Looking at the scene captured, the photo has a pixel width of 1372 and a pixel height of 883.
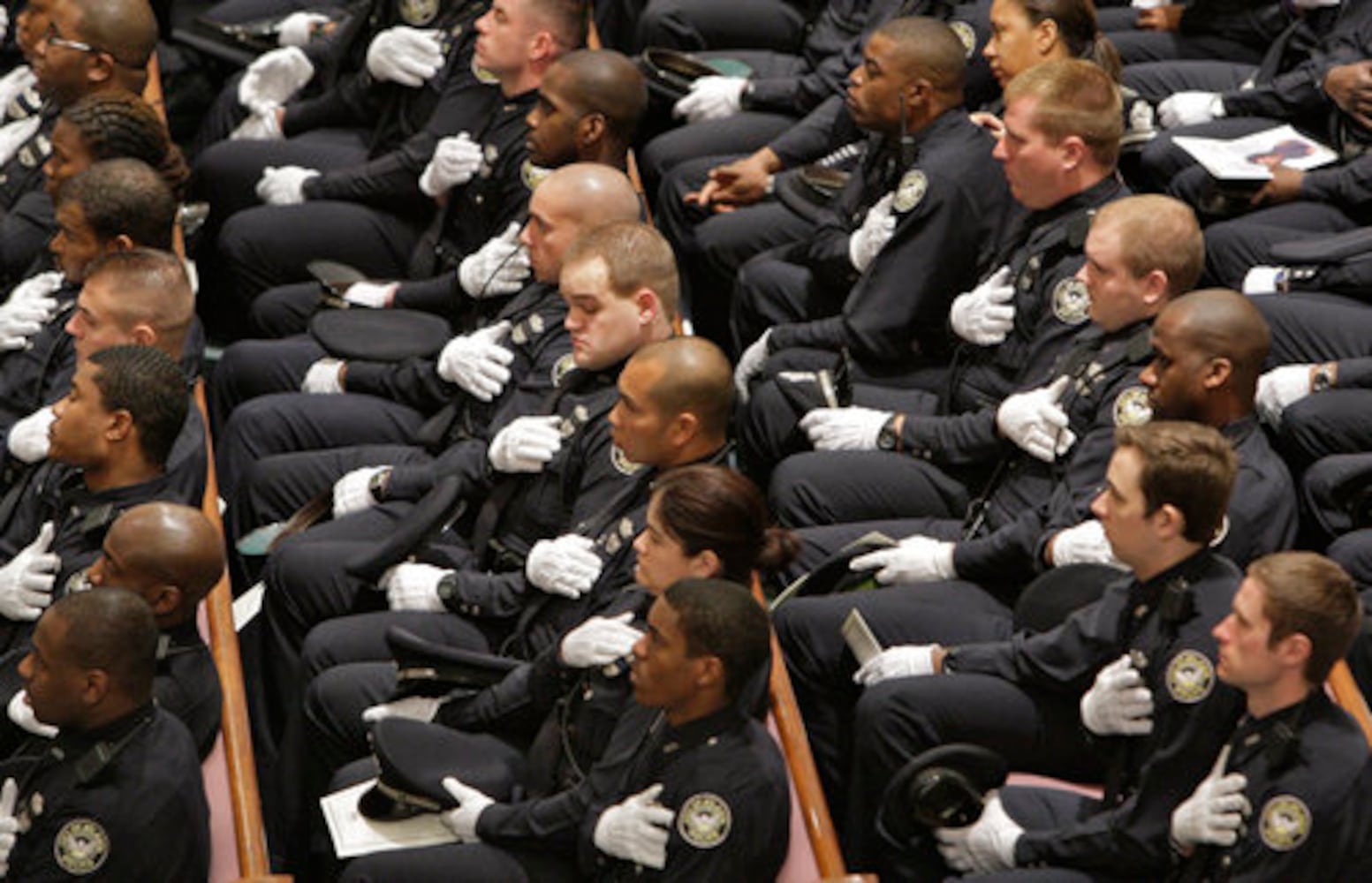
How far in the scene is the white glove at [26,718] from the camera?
14.4 feet

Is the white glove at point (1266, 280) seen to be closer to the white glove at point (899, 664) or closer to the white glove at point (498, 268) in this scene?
the white glove at point (899, 664)

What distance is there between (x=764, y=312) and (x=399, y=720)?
4.75ft

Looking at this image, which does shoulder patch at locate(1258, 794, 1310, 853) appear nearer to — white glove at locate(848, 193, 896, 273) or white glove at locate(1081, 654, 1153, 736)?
white glove at locate(1081, 654, 1153, 736)

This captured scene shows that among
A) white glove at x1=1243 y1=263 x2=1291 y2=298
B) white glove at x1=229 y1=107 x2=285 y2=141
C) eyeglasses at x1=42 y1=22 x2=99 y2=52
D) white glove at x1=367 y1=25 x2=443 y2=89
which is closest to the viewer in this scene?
white glove at x1=1243 y1=263 x2=1291 y2=298

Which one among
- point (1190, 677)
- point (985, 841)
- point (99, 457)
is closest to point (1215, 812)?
point (1190, 677)

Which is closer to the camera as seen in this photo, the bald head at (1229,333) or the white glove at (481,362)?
the bald head at (1229,333)

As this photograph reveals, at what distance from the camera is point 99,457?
4.81 meters

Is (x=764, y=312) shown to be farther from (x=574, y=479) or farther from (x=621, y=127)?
(x=574, y=479)

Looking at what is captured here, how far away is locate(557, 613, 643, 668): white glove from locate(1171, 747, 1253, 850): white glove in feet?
2.86

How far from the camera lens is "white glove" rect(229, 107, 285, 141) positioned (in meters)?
6.36

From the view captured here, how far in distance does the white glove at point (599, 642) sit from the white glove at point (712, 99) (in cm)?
201

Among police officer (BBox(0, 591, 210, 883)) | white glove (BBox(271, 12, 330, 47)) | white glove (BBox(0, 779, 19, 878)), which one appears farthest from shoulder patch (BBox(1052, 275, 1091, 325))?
white glove (BBox(271, 12, 330, 47))

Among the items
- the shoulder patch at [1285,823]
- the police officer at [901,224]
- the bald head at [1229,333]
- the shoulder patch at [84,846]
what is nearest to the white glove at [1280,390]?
the bald head at [1229,333]

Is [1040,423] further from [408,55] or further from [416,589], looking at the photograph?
[408,55]
